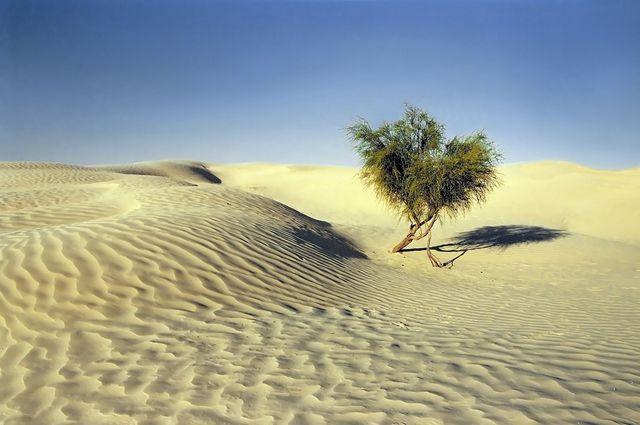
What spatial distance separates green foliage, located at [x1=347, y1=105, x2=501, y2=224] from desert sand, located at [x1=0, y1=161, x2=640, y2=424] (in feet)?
8.33

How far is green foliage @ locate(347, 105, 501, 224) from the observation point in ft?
37.3

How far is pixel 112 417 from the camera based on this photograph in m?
2.90

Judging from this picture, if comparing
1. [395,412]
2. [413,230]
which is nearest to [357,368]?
[395,412]

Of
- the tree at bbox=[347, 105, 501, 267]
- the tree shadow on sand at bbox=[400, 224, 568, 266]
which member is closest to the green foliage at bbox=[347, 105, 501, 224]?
the tree at bbox=[347, 105, 501, 267]

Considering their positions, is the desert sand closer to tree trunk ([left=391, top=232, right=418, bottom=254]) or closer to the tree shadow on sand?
tree trunk ([left=391, top=232, right=418, bottom=254])

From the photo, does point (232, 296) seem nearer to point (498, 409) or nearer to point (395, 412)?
point (395, 412)

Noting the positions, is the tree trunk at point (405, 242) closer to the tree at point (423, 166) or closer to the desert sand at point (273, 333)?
the tree at point (423, 166)

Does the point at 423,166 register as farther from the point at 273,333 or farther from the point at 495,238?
the point at 273,333

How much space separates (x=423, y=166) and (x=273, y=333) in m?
8.25

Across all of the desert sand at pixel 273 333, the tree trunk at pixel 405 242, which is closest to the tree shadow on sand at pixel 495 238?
the tree trunk at pixel 405 242

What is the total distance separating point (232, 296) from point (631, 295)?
26.3 ft

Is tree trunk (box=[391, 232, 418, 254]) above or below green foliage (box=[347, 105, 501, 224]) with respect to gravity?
below

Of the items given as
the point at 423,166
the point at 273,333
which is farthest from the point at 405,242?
the point at 273,333

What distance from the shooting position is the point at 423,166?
37.8 ft
